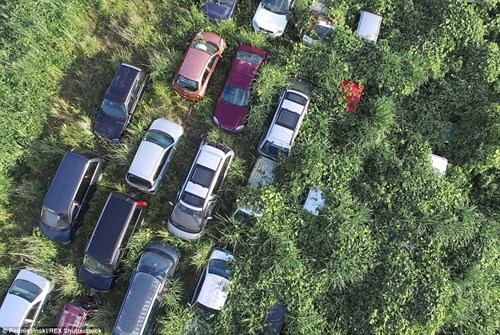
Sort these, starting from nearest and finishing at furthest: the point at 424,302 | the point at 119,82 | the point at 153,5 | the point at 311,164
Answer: the point at 424,302
the point at 311,164
the point at 119,82
the point at 153,5

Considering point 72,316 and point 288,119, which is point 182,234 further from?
point 288,119

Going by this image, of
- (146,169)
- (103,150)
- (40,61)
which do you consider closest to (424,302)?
(146,169)

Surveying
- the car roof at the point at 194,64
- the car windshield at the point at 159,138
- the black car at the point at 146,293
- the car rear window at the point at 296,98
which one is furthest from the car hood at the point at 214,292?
the car roof at the point at 194,64

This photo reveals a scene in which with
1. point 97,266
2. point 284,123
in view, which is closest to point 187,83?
point 284,123

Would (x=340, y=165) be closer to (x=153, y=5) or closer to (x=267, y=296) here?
(x=267, y=296)

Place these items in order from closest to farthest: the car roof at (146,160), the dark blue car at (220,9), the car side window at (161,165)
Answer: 1. the car roof at (146,160)
2. the car side window at (161,165)
3. the dark blue car at (220,9)

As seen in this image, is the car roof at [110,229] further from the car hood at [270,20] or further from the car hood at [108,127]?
the car hood at [270,20]
